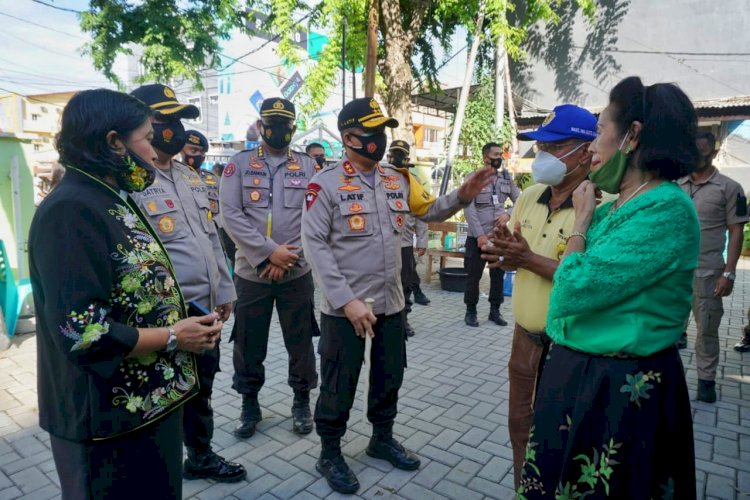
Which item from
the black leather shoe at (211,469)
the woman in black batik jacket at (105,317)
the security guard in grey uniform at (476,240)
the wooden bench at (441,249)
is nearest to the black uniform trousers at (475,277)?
the security guard in grey uniform at (476,240)

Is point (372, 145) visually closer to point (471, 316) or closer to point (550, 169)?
point (550, 169)

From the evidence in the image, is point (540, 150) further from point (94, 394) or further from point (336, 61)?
point (336, 61)

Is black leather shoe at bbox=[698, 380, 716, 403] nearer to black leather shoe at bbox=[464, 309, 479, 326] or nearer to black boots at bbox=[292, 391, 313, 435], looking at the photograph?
black leather shoe at bbox=[464, 309, 479, 326]

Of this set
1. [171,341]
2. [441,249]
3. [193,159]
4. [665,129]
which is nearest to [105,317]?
[171,341]

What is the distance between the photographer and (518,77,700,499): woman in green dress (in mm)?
1616

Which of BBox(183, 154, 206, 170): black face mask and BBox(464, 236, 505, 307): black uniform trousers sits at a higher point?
BBox(183, 154, 206, 170): black face mask

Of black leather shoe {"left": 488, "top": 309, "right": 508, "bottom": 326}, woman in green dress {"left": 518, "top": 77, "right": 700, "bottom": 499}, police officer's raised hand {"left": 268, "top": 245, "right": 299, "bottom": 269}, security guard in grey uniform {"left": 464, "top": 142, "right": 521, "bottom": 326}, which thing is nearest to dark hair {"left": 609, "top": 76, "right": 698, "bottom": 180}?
woman in green dress {"left": 518, "top": 77, "right": 700, "bottom": 499}

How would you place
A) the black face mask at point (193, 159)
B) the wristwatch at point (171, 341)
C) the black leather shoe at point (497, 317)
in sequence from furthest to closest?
1. the black leather shoe at point (497, 317)
2. the black face mask at point (193, 159)
3. the wristwatch at point (171, 341)

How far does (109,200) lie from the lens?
1666 millimetres

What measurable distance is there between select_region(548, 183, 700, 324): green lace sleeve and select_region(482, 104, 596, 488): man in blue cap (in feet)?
1.86

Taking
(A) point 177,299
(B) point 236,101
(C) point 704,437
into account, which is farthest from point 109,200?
(B) point 236,101

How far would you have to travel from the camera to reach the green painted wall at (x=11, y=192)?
5797 millimetres

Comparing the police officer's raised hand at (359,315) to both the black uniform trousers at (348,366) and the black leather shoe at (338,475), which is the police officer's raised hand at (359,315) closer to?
the black uniform trousers at (348,366)

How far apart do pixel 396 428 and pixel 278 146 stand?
2320 mm
